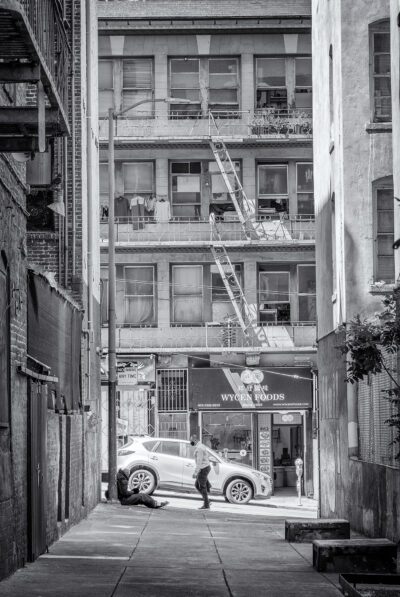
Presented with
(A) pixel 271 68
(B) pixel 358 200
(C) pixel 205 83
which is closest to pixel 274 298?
(C) pixel 205 83

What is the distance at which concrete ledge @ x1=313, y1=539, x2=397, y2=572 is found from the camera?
573 inches

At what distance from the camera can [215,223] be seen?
44406 millimetres

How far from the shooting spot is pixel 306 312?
44344mm

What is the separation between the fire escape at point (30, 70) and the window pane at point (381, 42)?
11259mm

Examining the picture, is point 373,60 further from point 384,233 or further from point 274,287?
point 274,287

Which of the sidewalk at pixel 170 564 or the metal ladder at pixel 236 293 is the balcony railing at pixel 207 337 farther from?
the sidewalk at pixel 170 564

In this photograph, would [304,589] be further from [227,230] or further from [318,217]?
[227,230]

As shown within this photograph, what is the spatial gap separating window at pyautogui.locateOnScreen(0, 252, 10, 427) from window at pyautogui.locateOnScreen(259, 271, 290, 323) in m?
30.4

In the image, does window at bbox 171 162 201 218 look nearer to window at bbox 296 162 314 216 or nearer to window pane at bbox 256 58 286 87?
window at bbox 296 162 314 216

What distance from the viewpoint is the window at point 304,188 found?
44.8 metres

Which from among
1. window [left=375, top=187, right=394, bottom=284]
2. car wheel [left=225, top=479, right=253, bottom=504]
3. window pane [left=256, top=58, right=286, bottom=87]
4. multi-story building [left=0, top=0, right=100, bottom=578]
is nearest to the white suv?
car wheel [left=225, top=479, right=253, bottom=504]

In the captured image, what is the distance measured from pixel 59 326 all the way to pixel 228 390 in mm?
23771

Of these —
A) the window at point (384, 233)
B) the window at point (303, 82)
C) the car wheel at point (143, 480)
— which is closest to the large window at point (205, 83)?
the window at point (303, 82)

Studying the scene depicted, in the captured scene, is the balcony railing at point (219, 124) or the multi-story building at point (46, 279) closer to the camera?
the multi-story building at point (46, 279)
